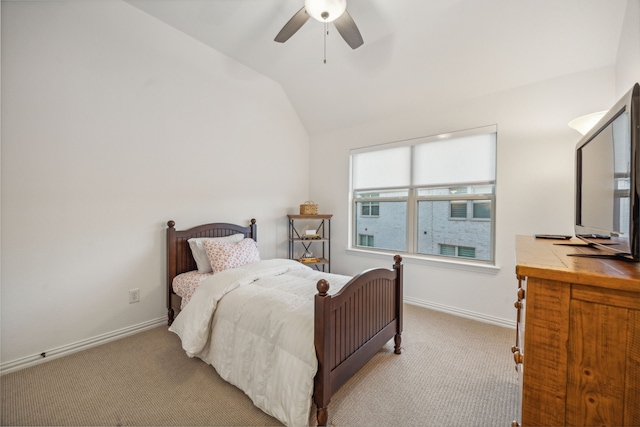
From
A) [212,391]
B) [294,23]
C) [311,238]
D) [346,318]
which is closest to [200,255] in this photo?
[212,391]

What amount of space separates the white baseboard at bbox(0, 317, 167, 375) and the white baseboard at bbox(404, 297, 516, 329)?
3.02 meters

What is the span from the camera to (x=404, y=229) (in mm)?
3688

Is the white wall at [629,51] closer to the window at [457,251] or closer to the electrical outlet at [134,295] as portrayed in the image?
the window at [457,251]

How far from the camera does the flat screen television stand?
2.75 feet

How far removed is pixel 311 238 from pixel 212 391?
2.45 m

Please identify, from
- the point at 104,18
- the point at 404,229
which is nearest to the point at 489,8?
the point at 404,229

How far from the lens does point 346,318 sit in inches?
67.3

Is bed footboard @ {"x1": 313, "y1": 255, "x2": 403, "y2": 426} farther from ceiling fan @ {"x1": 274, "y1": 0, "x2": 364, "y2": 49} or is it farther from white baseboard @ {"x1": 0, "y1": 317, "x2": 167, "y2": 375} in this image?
white baseboard @ {"x1": 0, "y1": 317, "x2": 167, "y2": 375}

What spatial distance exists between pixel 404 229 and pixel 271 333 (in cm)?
259

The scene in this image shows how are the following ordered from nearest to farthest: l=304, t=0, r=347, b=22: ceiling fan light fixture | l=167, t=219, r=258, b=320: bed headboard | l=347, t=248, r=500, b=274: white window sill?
l=304, t=0, r=347, b=22: ceiling fan light fixture < l=167, t=219, r=258, b=320: bed headboard < l=347, t=248, r=500, b=274: white window sill

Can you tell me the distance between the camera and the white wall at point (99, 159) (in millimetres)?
1993

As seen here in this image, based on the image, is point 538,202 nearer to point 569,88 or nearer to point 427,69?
point 569,88

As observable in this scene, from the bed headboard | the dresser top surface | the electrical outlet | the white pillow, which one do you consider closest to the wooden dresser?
the dresser top surface

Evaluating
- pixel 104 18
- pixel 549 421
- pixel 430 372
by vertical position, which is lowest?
pixel 430 372
